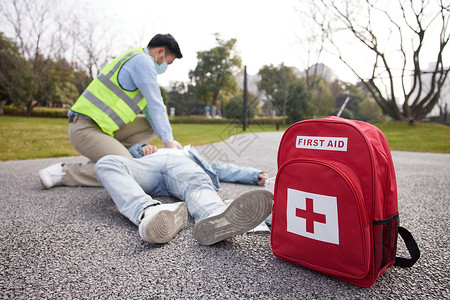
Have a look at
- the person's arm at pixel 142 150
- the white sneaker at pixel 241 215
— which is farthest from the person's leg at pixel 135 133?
the white sneaker at pixel 241 215

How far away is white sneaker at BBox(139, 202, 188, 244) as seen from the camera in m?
1.14

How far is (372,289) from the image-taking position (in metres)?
0.93

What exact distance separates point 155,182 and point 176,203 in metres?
0.52

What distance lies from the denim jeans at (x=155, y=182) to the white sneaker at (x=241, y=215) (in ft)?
0.48

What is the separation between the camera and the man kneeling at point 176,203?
45.4 inches

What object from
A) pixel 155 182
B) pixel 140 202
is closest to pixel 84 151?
pixel 155 182

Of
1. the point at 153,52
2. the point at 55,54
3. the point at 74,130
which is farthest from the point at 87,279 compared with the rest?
the point at 55,54

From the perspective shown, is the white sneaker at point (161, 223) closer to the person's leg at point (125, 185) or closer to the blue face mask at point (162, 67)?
the person's leg at point (125, 185)

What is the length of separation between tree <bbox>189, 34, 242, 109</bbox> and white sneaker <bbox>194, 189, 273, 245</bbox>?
2859cm

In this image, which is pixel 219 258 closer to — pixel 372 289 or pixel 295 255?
pixel 295 255

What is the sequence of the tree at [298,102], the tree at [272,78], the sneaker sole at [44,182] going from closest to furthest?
1. the sneaker sole at [44,182]
2. the tree at [298,102]
3. the tree at [272,78]

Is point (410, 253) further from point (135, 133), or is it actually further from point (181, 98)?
point (181, 98)

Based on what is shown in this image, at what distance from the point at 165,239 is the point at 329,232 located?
0.70 metres

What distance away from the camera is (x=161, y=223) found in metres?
Result: 1.19
